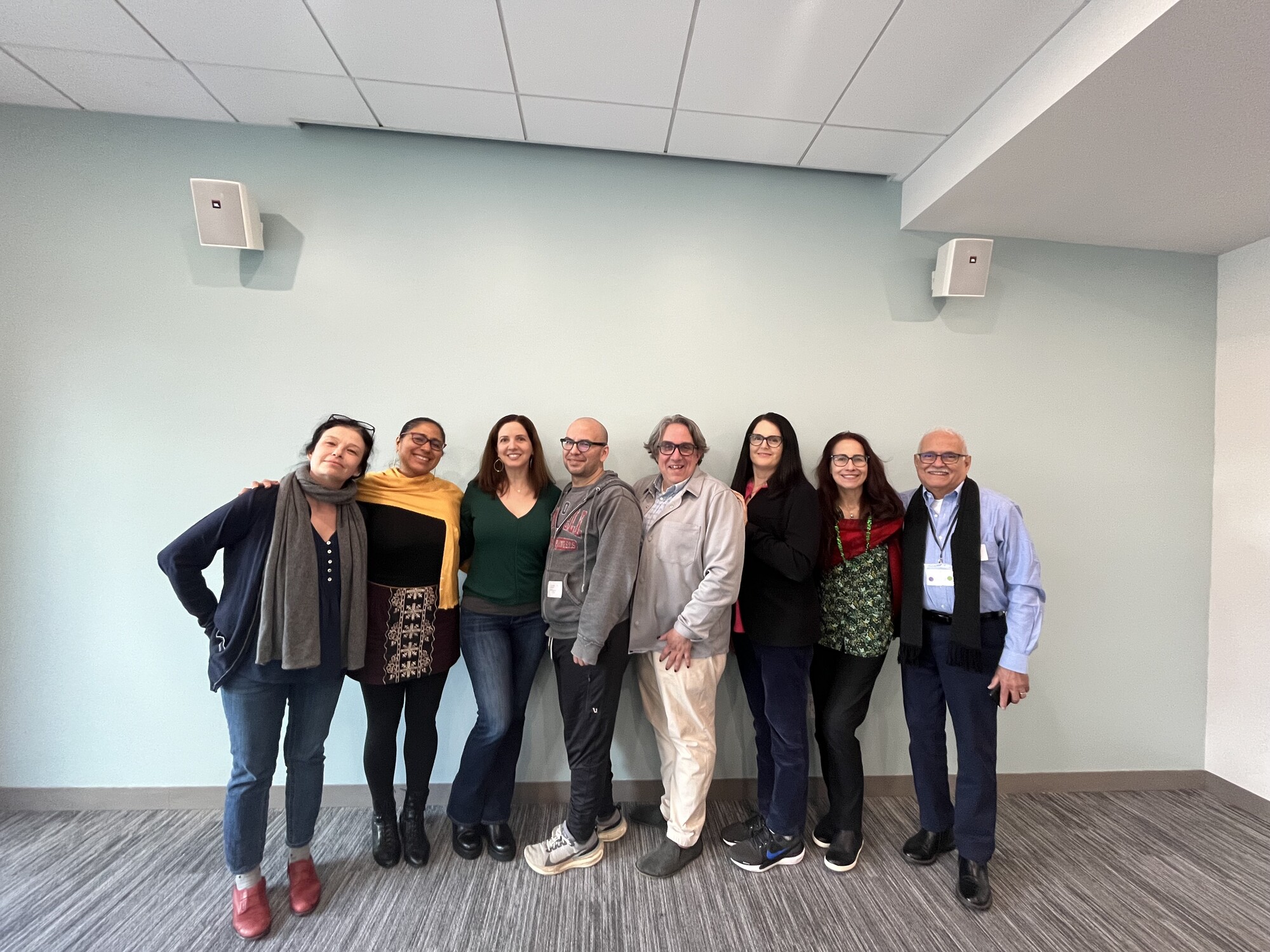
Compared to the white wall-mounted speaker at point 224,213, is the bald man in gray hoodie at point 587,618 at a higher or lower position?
lower

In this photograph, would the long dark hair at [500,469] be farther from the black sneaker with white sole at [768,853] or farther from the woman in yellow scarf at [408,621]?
the black sneaker with white sole at [768,853]

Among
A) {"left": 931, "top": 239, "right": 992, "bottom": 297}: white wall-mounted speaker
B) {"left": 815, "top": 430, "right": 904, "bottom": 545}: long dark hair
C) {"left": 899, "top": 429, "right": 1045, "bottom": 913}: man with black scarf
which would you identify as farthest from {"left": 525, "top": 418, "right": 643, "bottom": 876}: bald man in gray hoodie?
{"left": 931, "top": 239, "right": 992, "bottom": 297}: white wall-mounted speaker

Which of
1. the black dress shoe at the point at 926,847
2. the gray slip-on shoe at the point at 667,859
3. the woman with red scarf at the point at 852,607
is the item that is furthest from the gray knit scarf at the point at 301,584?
the black dress shoe at the point at 926,847

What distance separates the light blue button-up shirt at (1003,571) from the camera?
6.45 feet

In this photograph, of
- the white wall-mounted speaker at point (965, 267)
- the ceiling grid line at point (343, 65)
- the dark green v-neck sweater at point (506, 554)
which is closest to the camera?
the ceiling grid line at point (343, 65)

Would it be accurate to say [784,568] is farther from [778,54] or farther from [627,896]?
[778,54]

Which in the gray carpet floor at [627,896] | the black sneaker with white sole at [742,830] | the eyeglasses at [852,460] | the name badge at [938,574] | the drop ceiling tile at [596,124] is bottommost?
the gray carpet floor at [627,896]

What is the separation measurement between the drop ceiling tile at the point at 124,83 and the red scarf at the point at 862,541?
319 cm

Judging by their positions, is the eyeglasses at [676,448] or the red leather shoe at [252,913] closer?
the red leather shoe at [252,913]

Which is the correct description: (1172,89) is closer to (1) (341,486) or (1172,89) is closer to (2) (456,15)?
(2) (456,15)

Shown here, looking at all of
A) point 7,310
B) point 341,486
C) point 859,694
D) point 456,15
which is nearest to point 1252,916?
point 859,694

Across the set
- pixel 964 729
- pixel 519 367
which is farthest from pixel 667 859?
pixel 519 367

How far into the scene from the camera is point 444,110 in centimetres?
220

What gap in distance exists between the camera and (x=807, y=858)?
2.17 meters
